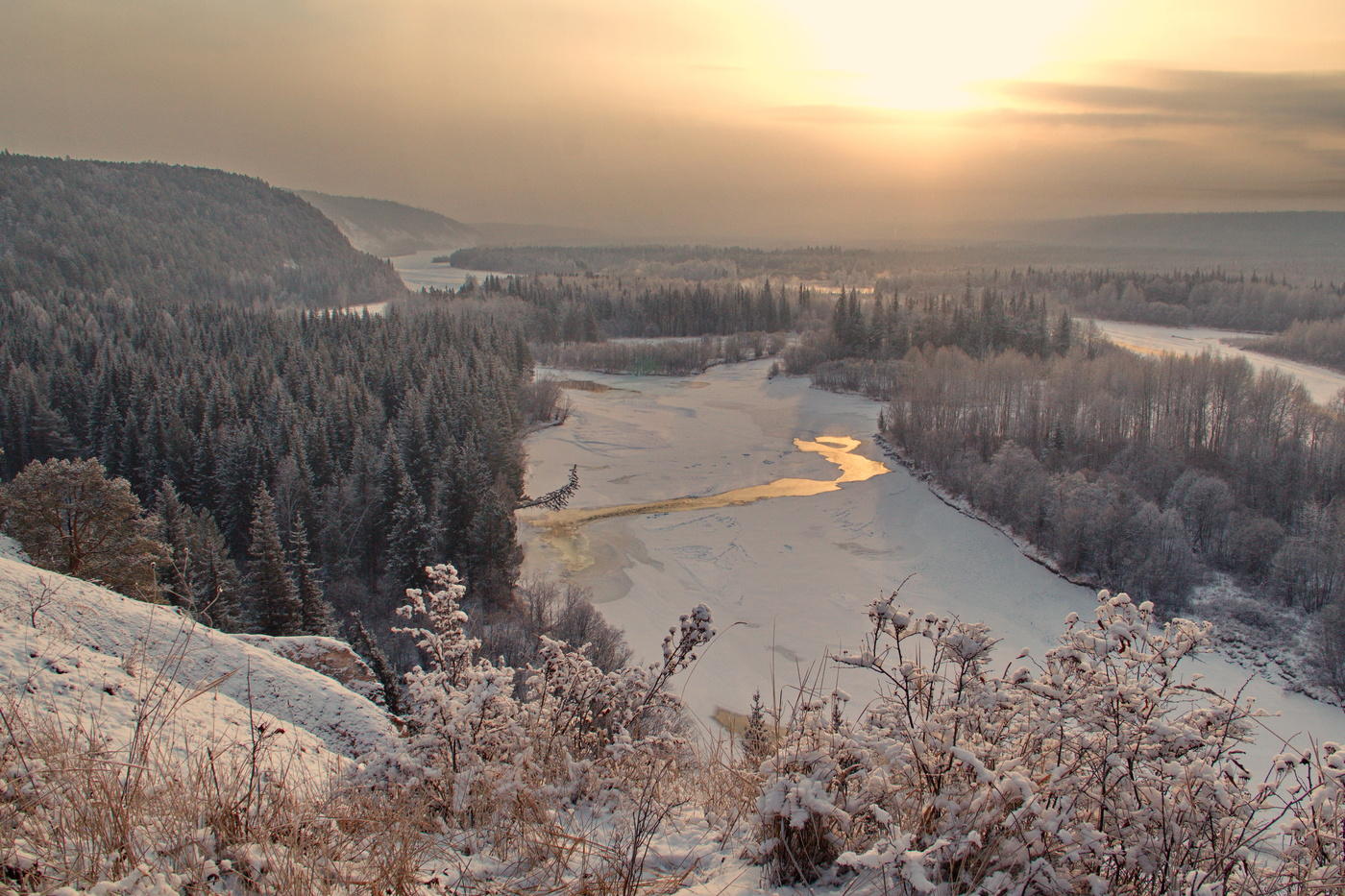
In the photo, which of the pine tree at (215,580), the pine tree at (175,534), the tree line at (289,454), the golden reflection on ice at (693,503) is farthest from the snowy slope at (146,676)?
the golden reflection on ice at (693,503)

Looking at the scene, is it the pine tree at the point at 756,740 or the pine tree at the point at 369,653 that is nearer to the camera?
the pine tree at the point at 756,740

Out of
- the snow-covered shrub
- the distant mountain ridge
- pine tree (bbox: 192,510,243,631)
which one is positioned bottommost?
pine tree (bbox: 192,510,243,631)

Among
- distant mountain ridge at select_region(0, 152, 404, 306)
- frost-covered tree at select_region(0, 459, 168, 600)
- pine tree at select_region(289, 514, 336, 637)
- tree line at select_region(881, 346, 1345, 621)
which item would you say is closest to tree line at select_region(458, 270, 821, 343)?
distant mountain ridge at select_region(0, 152, 404, 306)

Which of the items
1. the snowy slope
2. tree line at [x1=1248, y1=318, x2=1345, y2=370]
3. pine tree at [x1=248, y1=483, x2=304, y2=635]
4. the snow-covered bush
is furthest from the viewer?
tree line at [x1=1248, y1=318, x2=1345, y2=370]

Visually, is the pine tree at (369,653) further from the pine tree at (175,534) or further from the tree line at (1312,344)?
the tree line at (1312,344)

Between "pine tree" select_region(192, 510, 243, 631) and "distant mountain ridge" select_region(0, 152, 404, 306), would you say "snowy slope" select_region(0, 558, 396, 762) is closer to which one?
"pine tree" select_region(192, 510, 243, 631)

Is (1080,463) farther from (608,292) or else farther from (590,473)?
(608,292)

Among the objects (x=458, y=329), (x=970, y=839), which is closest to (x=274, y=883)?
(x=970, y=839)
